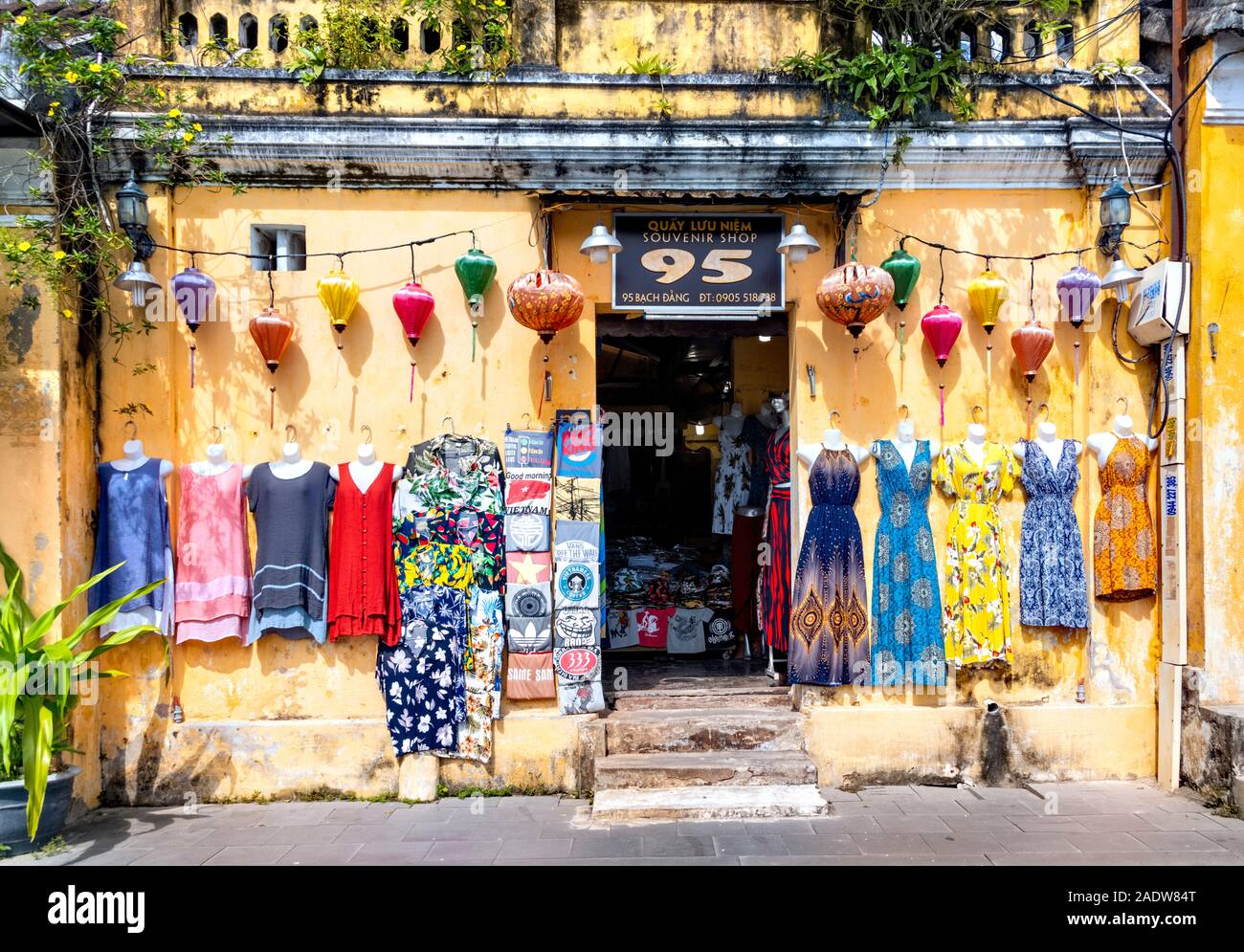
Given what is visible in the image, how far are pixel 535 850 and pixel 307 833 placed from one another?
5.15 feet

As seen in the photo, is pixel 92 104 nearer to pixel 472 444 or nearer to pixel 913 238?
pixel 472 444

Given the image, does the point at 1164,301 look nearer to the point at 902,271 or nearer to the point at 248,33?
the point at 902,271

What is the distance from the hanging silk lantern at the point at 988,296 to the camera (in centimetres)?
622

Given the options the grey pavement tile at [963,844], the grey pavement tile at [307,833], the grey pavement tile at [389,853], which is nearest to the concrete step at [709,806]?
the grey pavement tile at [963,844]

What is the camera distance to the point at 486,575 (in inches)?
246

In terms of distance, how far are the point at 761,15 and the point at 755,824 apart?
6.05 meters

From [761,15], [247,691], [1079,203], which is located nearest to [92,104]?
[247,691]

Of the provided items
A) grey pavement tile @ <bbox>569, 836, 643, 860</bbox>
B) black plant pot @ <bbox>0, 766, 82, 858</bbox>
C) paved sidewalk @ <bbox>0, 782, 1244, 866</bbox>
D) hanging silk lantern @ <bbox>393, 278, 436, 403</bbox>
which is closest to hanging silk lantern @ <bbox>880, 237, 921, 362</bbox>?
hanging silk lantern @ <bbox>393, 278, 436, 403</bbox>

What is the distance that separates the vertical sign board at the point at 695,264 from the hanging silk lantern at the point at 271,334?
2.47 m

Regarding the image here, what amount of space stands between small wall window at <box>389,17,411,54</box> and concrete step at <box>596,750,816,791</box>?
18.4 ft

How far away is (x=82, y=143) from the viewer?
5.97 metres

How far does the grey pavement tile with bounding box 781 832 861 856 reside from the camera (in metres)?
5.08

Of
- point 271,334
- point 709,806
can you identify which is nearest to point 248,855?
point 709,806

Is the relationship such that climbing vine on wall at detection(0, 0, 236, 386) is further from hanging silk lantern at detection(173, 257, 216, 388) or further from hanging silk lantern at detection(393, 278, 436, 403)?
hanging silk lantern at detection(393, 278, 436, 403)
